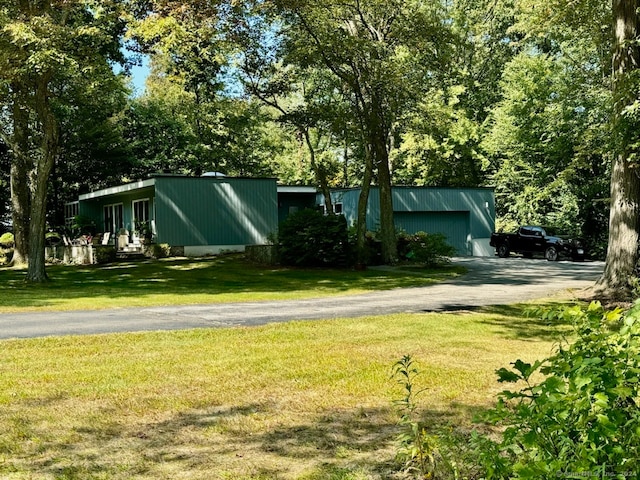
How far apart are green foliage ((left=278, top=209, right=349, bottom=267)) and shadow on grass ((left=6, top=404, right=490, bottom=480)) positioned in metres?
18.1

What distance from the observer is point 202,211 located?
28.2 m

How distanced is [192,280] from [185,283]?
81 cm

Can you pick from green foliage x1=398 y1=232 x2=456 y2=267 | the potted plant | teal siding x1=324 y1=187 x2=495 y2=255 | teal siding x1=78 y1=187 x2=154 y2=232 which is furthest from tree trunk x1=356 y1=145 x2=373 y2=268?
teal siding x1=78 y1=187 x2=154 y2=232

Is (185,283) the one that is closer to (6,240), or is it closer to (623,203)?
(623,203)

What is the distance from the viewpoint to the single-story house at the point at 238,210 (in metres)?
27.8

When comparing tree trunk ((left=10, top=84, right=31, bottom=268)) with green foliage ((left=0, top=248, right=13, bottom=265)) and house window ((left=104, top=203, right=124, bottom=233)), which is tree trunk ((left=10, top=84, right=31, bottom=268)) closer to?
green foliage ((left=0, top=248, right=13, bottom=265))

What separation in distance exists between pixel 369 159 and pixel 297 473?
68.0ft

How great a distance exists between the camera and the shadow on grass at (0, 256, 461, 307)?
15625mm

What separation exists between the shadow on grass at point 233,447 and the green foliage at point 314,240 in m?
18.1

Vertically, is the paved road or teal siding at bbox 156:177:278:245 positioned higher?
teal siding at bbox 156:177:278:245

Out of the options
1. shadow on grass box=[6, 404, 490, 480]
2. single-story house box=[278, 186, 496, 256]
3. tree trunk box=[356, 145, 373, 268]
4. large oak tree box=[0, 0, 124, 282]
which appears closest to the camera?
shadow on grass box=[6, 404, 490, 480]

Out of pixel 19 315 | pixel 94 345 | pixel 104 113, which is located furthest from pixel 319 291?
pixel 104 113

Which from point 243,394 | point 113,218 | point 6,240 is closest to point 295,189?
point 113,218

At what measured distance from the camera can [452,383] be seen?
5.91 metres
